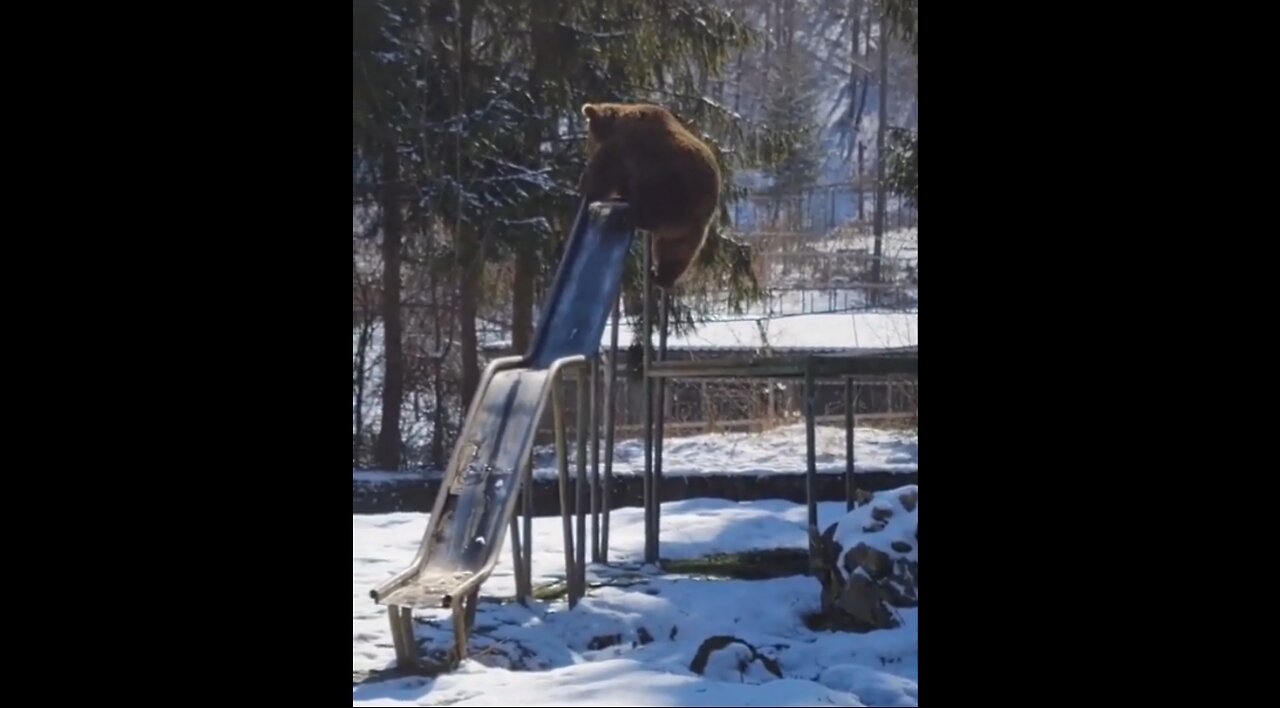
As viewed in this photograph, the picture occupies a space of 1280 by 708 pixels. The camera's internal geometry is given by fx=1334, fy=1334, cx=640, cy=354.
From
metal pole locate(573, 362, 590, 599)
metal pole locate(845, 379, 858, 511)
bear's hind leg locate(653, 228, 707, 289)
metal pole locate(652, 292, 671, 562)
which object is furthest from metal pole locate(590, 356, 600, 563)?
metal pole locate(845, 379, 858, 511)

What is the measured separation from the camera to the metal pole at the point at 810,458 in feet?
9.68

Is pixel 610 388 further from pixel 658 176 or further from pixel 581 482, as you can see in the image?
pixel 658 176

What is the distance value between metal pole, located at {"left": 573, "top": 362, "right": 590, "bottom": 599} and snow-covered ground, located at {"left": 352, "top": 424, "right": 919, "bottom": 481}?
2cm

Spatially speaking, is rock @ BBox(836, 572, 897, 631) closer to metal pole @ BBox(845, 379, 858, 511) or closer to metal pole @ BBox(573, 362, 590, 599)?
metal pole @ BBox(845, 379, 858, 511)

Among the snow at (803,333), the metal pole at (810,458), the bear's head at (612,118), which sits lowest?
the metal pole at (810,458)

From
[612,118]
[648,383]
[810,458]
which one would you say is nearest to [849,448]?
[810,458]

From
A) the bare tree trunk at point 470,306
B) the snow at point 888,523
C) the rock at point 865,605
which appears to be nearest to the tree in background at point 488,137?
the bare tree trunk at point 470,306

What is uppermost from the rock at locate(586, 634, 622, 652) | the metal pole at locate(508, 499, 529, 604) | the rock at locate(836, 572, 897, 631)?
the metal pole at locate(508, 499, 529, 604)

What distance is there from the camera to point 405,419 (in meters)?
2.98

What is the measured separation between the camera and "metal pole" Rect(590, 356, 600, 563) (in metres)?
2.99

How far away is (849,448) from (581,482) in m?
0.60

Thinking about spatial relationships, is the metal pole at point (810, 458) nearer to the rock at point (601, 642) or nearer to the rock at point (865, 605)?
the rock at point (865, 605)
